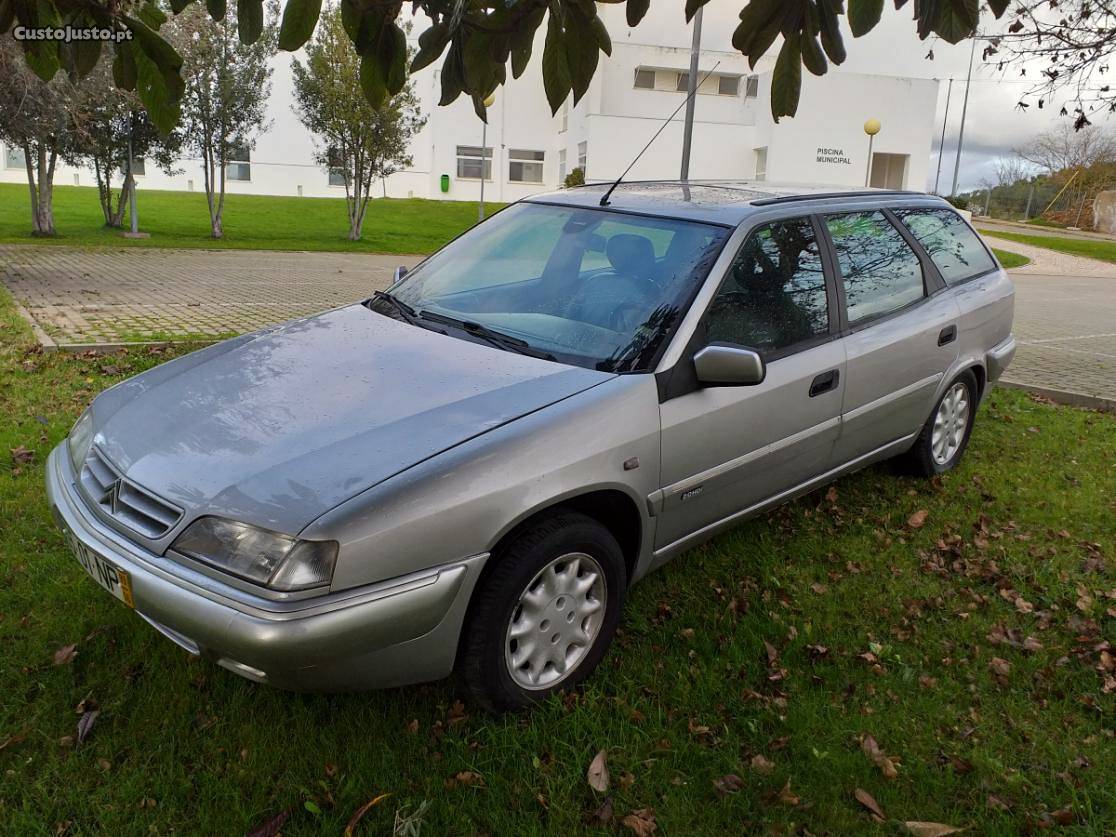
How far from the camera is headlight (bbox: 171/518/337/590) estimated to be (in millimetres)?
2504

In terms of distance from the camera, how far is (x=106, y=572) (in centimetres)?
280

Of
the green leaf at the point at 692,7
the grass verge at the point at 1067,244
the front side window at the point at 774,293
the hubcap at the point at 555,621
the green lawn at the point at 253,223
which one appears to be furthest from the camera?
the grass verge at the point at 1067,244

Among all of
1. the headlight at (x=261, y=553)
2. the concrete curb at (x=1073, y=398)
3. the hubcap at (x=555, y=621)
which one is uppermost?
the headlight at (x=261, y=553)

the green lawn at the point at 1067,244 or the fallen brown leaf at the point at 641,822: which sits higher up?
the green lawn at the point at 1067,244

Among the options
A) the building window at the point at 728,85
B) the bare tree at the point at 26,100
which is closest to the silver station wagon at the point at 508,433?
the bare tree at the point at 26,100

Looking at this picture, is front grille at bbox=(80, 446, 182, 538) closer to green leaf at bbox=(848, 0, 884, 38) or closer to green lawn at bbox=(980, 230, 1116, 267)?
green leaf at bbox=(848, 0, 884, 38)

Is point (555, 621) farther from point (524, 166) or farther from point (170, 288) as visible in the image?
point (524, 166)

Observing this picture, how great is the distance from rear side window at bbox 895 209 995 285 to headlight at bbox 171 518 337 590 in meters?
3.88

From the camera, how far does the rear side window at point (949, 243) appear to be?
5.14 m

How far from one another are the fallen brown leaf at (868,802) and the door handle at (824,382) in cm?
173

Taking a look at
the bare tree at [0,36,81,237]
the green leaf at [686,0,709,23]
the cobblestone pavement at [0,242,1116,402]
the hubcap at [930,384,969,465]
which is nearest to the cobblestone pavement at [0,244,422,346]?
the cobblestone pavement at [0,242,1116,402]

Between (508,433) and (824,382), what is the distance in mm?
1788

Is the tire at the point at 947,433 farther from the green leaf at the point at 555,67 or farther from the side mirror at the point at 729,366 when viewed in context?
the green leaf at the point at 555,67

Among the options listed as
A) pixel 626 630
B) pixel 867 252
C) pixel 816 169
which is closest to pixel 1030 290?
pixel 867 252
